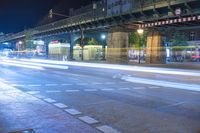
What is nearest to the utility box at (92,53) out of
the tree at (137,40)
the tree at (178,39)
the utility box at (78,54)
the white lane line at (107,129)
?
the utility box at (78,54)

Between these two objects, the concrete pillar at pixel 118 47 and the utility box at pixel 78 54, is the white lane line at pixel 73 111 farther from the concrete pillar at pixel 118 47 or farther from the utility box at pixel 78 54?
the utility box at pixel 78 54

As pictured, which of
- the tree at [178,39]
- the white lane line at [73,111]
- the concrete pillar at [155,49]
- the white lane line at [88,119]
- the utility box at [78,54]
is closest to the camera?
the white lane line at [88,119]

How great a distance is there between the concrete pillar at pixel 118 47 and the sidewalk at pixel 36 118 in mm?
31140

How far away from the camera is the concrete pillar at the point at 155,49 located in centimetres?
4106

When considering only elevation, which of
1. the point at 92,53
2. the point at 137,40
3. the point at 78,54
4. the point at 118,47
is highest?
the point at 137,40

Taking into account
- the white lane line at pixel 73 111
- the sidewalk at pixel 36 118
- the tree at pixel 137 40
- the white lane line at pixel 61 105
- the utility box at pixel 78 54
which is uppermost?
the tree at pixel 137 40

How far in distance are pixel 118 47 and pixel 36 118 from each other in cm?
3495

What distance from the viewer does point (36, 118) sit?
709 cm

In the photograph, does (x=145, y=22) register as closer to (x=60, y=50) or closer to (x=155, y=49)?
(x=155, y=49)

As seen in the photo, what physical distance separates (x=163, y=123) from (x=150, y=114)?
37.8 inches

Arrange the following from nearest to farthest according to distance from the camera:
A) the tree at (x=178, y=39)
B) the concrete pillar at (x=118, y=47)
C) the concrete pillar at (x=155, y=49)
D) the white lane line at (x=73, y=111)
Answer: the white lane line at (x=73, y=111)
the concrete pillar at (x=118, y=47)
the concrete pillar at (x=155, y=49)
the tree at (x=178, y=39)

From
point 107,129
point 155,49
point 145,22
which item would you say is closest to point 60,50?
point 155,49

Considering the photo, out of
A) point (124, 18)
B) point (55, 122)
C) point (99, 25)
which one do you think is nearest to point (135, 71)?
point (124, 18)

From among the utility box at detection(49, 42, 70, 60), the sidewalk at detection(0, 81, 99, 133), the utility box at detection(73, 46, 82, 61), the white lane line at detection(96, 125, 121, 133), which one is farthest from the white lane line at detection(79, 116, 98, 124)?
the utility box at detection(49, 42, 70, 60)
